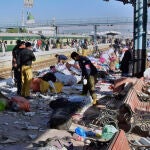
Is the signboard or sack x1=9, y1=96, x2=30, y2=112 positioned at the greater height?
the signboard

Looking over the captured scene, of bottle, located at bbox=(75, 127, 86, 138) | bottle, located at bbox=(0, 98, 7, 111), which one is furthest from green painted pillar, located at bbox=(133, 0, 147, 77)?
bottle, located at bbox=(75, 127, 86, 138)

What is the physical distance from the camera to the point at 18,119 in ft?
34.1

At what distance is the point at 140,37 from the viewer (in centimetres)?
1864

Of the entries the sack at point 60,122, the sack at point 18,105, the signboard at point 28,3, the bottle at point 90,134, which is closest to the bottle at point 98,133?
the bottle at point 90,134

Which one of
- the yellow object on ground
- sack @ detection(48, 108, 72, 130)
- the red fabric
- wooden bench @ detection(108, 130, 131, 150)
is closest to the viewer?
wooden bench @ detection(108, 130, 131, 150)

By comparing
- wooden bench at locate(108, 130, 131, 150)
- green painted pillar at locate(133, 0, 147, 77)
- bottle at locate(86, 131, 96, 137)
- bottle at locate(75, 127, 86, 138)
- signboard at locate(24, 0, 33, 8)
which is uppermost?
signboard at locate(24, 0, 33, 8)

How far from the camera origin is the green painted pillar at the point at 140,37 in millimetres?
18469

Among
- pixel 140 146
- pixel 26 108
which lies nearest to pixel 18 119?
pixel 26 108

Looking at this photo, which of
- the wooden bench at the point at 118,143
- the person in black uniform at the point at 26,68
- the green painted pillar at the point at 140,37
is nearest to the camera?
the wooden bench at the point at 118,143

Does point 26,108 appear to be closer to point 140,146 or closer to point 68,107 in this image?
point 68,107

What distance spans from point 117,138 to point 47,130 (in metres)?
3.02

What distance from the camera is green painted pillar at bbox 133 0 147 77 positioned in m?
18.5

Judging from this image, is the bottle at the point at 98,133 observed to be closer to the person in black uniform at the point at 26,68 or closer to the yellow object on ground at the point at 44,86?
the person in black uniform at the point at 26,68

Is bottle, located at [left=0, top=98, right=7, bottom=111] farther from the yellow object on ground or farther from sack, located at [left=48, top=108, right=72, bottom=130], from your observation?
the yellow object on ground
